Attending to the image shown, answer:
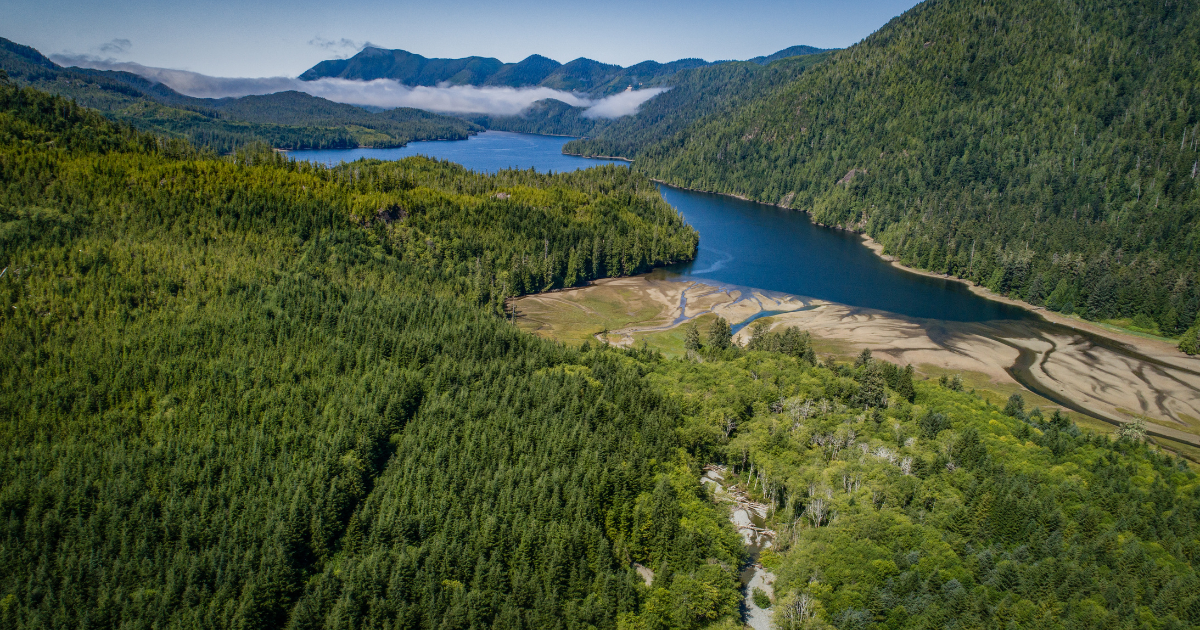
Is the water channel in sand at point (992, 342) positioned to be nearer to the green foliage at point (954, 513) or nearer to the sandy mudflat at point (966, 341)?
Result: the sandy mudflat at point (966, 341)

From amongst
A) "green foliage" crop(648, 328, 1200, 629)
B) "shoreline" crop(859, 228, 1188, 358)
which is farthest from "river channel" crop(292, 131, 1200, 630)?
"green foliage" crop(648, 328, 1200, 629)

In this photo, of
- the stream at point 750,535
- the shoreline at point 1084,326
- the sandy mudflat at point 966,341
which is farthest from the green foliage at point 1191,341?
the stream at point 750,535

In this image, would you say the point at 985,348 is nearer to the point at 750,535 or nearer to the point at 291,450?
the point at 750,535

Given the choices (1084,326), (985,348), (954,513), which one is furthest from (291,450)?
(1084,326)

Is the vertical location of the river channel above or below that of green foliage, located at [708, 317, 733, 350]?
below

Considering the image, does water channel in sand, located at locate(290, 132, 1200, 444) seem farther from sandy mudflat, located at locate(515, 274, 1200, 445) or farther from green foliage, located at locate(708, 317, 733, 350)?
green foliage, located at locate(708, 317, 733, 350)
